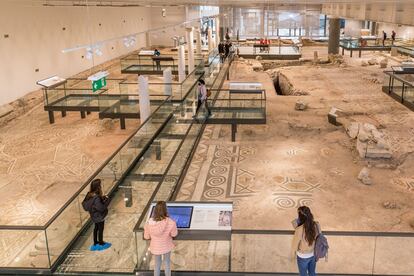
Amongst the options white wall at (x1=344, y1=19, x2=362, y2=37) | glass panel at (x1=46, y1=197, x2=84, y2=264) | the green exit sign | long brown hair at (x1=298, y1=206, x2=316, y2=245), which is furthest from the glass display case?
white wall at (x1=344, y1=19, x2=362, y2=37)

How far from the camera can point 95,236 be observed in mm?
7551

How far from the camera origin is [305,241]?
18.5ft

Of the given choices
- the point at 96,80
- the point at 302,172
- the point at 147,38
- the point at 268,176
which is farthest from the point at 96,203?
the point at 147,38

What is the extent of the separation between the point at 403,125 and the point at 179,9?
36412 millimetres

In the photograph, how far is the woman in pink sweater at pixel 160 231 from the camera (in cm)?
585

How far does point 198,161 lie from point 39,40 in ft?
45.0

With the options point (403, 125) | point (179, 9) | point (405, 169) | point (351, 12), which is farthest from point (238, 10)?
point (405, 169)

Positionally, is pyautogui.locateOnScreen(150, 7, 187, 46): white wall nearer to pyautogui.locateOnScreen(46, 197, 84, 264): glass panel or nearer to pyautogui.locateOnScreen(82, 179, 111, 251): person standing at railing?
pyautogui.locateOnScreen(46, 197, 84, 264): glass panel

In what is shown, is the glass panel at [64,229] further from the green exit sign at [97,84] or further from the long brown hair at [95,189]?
the green exit sign at [97,84]

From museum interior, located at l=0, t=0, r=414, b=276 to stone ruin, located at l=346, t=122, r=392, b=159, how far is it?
56 millimetres

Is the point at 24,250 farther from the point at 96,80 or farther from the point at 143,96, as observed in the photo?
the point at 143,96

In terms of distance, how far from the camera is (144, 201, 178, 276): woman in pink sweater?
5852 millimetres

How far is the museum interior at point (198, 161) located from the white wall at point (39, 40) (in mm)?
97

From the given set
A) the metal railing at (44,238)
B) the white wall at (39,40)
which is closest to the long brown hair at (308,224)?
the metal railing at (44,238)
